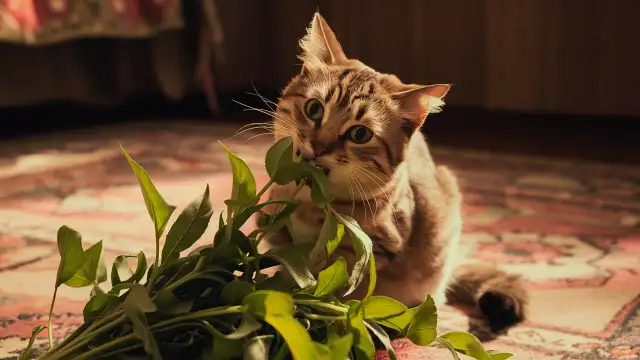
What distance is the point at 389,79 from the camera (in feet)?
3.94

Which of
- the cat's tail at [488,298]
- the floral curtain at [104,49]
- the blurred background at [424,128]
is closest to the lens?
the cat's tail at [488,298]

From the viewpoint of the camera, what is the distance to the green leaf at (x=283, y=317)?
2.31 ft

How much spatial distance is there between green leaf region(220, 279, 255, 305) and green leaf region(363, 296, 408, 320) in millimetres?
126

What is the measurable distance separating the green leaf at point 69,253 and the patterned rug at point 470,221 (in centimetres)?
34

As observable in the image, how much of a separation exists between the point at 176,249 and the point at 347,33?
3142 millimetres

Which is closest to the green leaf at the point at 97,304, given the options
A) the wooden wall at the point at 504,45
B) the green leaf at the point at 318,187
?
the green leaf at the point at 318,187

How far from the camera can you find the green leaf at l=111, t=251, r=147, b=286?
0.85 meters

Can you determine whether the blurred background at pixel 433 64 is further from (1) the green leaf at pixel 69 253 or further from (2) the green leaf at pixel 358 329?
(2) the green leaf at pixel 358 329

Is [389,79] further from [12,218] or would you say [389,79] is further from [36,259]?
[12,218]

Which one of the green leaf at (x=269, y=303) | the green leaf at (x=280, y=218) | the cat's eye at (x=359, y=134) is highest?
the cat's eye at (x=359, y=134)

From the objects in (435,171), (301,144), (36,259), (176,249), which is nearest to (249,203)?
(176,249)

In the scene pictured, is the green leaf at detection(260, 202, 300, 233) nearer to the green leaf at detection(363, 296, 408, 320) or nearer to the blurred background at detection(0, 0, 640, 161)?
the green leaf at detection(363, 296, 408, 320)

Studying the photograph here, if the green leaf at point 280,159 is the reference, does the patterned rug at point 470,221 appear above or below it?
below

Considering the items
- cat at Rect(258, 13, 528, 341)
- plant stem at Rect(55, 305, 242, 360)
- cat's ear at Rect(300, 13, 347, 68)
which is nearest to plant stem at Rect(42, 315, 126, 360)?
plant stem at Rect(55, 305, 242, 360)
